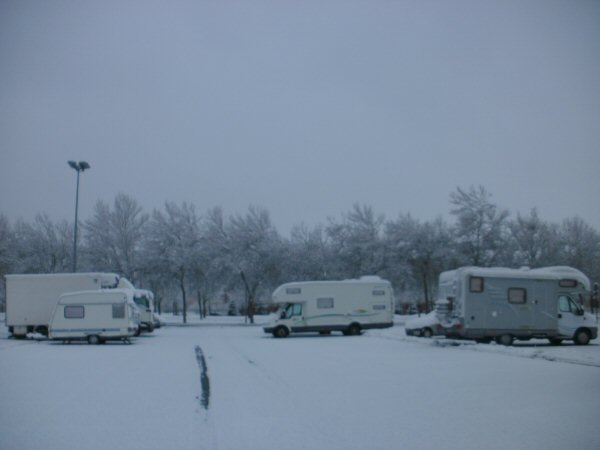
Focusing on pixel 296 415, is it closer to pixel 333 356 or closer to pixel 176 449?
pixel 176 449

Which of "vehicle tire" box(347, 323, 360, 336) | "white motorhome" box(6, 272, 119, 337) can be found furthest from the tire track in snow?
"vehicle tire" box(347, 323, 360, 336)

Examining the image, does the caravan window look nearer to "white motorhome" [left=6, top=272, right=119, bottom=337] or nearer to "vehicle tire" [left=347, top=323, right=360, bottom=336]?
"vehicle tire" [left=347, top=323, right=360, bottom=336]

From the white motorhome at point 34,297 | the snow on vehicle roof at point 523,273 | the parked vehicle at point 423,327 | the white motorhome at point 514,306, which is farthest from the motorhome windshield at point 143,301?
the white motorhome at point 514,306

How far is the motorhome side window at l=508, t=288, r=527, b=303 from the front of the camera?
942 inches

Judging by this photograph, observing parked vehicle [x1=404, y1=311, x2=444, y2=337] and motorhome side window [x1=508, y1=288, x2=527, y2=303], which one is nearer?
motorhome side window [x1=508, y1=288, x2=527, y2=303]

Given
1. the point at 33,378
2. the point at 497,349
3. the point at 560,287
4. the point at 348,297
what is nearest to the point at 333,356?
the point at 497,349

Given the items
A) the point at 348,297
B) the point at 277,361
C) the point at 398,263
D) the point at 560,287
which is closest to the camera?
the point at 277,361

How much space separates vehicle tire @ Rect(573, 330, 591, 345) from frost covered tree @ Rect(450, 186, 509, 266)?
822 inches

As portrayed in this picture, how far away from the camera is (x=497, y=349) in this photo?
20.5m

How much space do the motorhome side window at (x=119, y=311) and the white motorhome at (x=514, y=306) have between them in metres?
14.0

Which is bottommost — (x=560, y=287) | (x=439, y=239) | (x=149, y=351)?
(x=149, y=351)

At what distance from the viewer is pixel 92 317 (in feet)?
88.0

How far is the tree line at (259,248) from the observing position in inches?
1874

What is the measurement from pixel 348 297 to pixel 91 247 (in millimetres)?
28760
